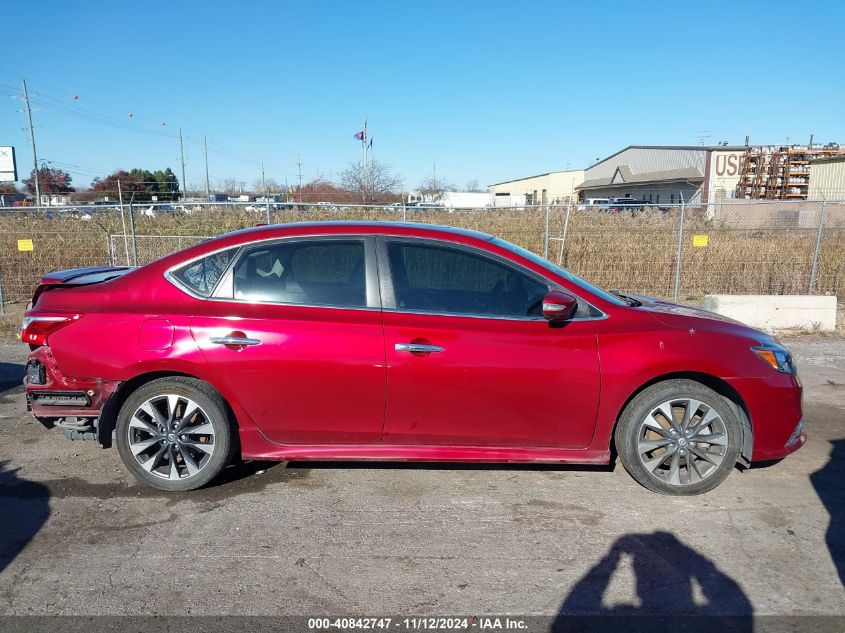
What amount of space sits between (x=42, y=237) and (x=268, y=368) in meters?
10.9

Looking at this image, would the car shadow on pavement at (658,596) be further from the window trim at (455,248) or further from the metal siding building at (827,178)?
the metal siding building at (827,178)

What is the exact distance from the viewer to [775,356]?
4.02 metres

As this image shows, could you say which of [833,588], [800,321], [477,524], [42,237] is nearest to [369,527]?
[477,524]

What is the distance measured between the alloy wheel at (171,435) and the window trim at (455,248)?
55.5 inches

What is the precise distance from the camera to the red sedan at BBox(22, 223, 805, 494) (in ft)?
12.5

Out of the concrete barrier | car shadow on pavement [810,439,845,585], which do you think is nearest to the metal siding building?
the concrete barrier

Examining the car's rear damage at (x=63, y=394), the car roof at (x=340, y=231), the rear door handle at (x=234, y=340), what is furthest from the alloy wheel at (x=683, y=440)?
the car's rear damage at (x=63, y=394)

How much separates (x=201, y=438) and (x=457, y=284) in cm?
194

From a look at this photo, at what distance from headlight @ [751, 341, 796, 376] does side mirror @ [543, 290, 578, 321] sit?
49.1 inches

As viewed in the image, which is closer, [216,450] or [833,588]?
[833,588]

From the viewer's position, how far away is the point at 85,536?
139 inches

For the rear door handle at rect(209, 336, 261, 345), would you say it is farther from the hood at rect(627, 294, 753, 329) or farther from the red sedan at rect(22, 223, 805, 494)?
the hood at rect(627, 294, 753, 329)

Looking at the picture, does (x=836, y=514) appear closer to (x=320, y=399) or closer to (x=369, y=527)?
(x=369, y=527)

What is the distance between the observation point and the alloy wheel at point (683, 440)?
391 centimetres
